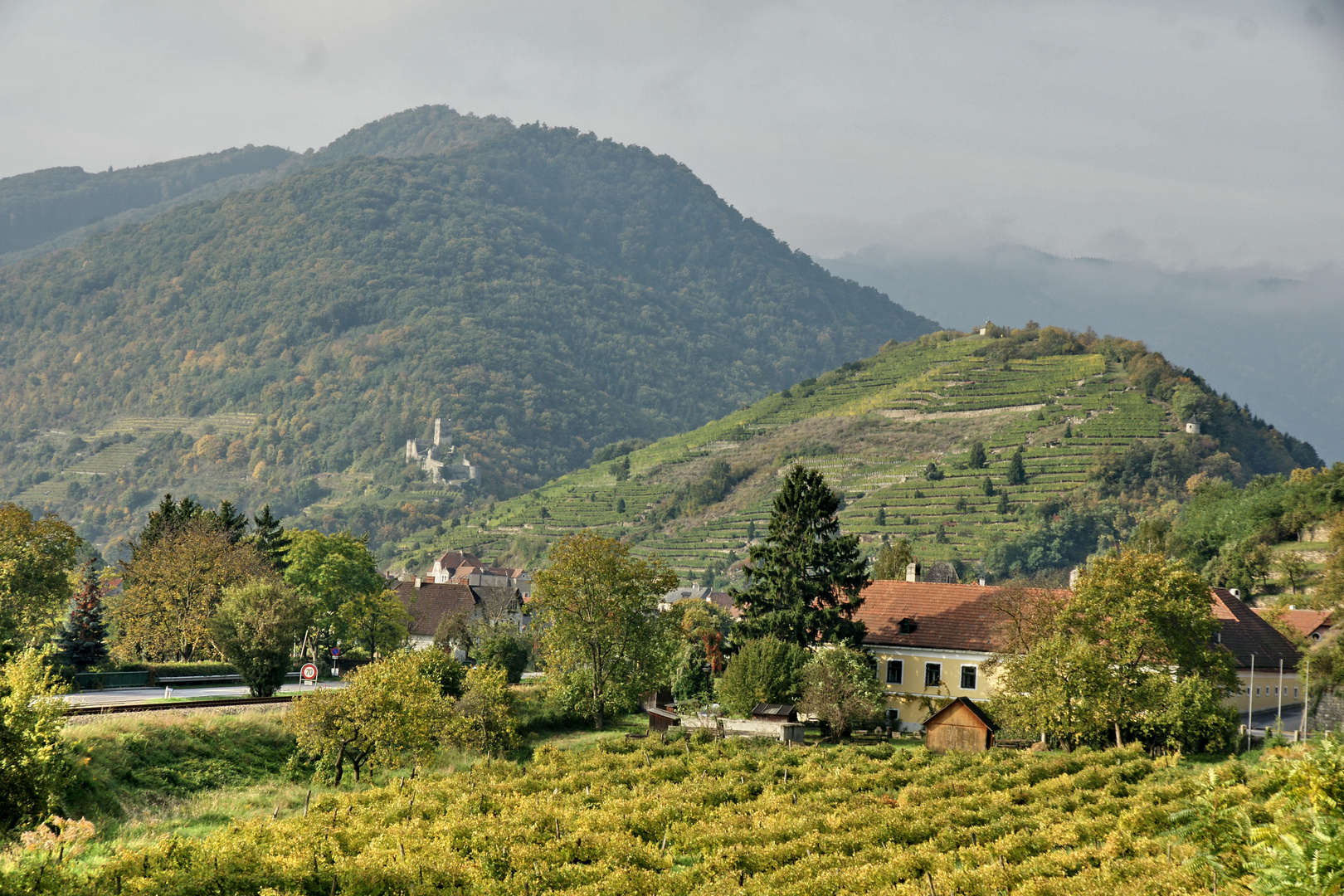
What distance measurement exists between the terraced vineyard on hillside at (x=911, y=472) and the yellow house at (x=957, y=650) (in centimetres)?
6625

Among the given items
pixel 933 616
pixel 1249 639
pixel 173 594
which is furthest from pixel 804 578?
pixel 173 594

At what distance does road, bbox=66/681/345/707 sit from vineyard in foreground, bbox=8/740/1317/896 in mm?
14577

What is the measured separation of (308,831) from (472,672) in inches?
799

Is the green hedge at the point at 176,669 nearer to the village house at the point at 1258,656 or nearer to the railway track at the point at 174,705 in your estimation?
the railway track at the point at 174,705

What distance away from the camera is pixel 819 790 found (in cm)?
3158

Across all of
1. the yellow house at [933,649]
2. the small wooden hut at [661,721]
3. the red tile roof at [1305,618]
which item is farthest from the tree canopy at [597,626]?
the red tile roof at [1305,618]

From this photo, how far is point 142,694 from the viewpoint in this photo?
4659 cm

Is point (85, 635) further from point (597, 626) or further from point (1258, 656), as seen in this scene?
point (1258, 656)

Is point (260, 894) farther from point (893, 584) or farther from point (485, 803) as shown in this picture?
point (893, 584)

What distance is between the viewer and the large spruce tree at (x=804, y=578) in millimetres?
51812

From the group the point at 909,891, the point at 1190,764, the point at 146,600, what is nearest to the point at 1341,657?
the point at 1190,764

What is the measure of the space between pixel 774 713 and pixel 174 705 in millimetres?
22921

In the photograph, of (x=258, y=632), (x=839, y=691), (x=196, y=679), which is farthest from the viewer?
(x=196, y=679)

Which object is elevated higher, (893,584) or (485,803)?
(893,584)
